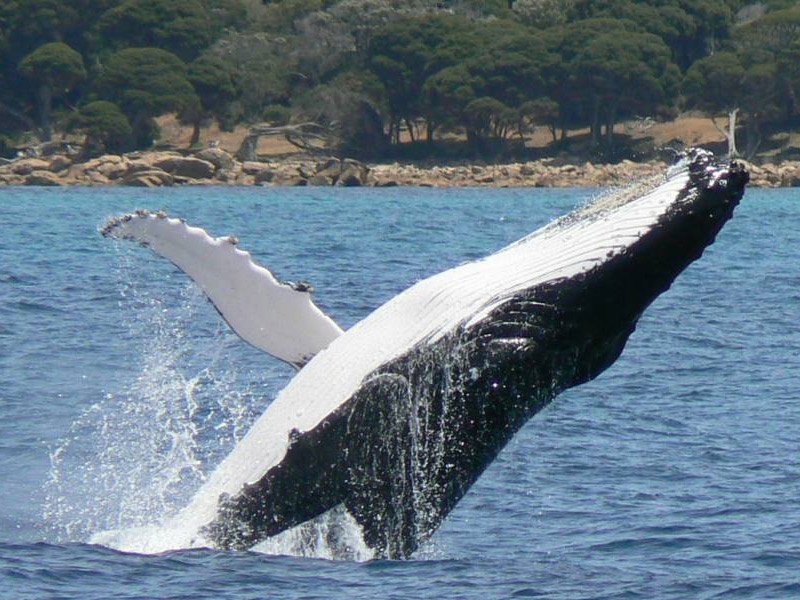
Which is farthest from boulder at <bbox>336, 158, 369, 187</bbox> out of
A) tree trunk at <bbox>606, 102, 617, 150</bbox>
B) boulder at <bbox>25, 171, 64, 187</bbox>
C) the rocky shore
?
tree trunk at <bbox>606, 102, 617, 150</bbox>

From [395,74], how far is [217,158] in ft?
48.3

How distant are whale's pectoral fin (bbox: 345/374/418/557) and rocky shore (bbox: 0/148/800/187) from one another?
215 ft

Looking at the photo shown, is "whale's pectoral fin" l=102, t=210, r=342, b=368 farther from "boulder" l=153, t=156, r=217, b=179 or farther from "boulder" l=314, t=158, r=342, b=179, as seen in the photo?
"boulder" l=314, t=158, r=342, b=179

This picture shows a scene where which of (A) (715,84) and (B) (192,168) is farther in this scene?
(A) (715,84)

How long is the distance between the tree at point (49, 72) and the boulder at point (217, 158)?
12808 mm

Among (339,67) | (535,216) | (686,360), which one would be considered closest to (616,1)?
(339,67)

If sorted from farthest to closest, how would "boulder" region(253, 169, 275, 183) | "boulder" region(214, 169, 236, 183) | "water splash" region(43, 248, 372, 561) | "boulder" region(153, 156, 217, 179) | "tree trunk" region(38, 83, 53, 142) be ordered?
"tree trunk" region(38, 83, 53, 142)
"boulder" region(253, 169, 275, 183)
"boulder" region(214, 169, 236, 183)
"boulder" region(153, 156, 217, 179)
"water splash" region(43, 248, 372, 561)

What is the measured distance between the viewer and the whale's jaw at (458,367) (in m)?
6.04

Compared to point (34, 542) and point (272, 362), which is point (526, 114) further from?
point (34, 542)

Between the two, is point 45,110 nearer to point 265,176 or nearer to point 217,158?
point 217,158

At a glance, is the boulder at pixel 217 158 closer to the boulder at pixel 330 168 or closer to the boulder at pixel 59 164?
the boulder at pixel 330 168

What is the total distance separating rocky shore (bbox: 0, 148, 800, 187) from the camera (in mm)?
73037

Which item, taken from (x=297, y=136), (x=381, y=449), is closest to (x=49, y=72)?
(x=297, y=136)

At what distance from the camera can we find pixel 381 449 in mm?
6512
